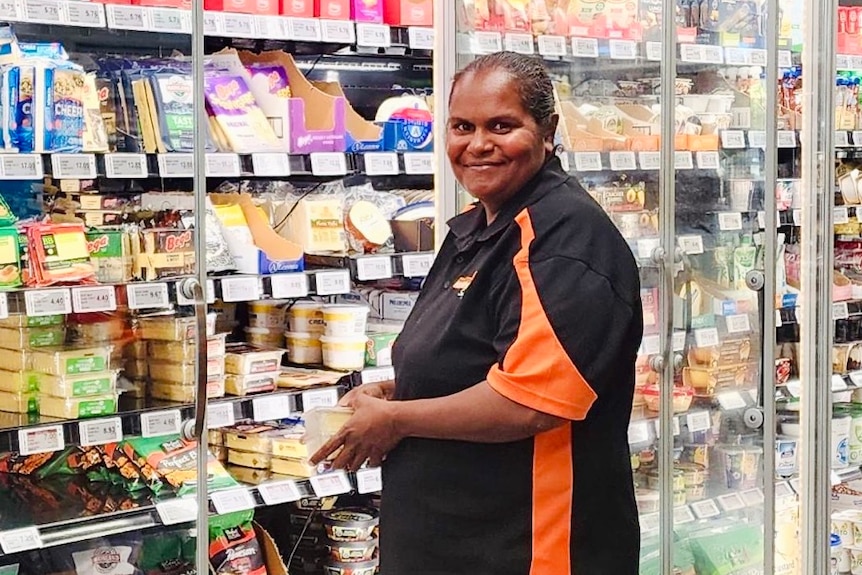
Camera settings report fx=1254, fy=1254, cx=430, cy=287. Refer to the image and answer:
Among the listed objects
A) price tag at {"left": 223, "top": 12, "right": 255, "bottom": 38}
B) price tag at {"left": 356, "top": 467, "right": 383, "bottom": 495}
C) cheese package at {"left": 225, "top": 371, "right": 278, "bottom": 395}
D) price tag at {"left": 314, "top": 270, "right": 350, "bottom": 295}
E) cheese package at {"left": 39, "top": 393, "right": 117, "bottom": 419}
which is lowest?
price tag at {"left": 356, "top": 467, "right": 383, "bottom": 495}

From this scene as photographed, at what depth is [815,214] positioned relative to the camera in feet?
12.2

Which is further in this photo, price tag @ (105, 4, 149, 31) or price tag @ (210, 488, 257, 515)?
price tag @ (210, 488, 257, 515)

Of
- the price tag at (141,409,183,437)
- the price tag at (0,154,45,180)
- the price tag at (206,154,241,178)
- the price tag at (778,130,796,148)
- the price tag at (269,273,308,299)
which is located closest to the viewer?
the price tag at (0,154,45,180)

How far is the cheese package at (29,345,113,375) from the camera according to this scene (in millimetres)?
2898

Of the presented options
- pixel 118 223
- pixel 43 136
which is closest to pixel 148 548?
pixel 118 223

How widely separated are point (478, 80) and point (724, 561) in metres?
2.23

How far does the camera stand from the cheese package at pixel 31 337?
2928mm

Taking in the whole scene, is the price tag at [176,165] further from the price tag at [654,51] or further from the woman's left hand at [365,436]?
the price tag at [654,51]

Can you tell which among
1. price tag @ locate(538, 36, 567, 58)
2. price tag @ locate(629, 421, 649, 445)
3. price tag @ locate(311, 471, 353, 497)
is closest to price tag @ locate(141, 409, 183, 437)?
price tag @ locate(311, 471, 353, 497)

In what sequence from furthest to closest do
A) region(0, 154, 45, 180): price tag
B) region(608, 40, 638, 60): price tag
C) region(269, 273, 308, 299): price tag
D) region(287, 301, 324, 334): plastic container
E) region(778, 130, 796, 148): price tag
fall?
1. region(778, 130, 796, 148): price tag
2. region(608, 40, 638, 60): price tag
3. region(287, 301, 324, 334): plastic container
4. region(269, 273, 308, 299): price tag
5. region(0, 154, 45, 180): price tag

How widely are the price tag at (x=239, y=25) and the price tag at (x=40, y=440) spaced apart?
107 cm

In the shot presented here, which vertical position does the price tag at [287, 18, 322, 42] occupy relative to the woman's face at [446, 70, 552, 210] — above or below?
above

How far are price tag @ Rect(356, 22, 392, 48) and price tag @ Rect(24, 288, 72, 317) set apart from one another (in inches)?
44.2

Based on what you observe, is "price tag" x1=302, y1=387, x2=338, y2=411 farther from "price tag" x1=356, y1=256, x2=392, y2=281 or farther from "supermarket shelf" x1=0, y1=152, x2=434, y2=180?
"supermarket shelf" x1=0, y1=152, x2=434, y2=180
